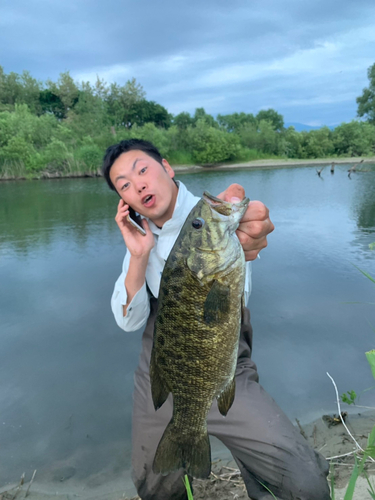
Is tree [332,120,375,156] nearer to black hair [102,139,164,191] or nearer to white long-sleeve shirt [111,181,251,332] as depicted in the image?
black hair [102,139,164,191]

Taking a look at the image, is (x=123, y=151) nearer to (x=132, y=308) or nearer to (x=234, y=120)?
(x=132, y=308)

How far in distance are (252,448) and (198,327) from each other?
2.68 feet

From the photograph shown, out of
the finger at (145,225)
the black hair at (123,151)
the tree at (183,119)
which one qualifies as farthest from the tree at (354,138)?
the finger at (145,225)

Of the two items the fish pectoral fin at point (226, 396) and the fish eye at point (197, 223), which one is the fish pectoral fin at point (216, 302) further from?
the fish pectoral fin at point (226, 396)

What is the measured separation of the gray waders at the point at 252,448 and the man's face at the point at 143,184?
1.12 metres

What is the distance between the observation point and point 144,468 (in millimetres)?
1871

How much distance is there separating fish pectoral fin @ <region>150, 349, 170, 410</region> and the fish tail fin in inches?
5.5

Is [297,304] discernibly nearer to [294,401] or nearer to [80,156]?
[294,401]

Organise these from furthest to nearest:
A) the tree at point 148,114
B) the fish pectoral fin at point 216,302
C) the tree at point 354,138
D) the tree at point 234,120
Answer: the tree at point 234,120, the tree at point 148,114, the tree at point 354,138, the fish pectoral fin at point 216,302

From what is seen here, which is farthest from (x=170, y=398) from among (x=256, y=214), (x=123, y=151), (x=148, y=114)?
(x=148, y=114)

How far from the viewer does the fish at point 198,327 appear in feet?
4.54

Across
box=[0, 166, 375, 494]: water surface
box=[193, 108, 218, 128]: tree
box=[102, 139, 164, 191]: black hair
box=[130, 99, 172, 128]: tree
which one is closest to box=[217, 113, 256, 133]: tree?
box=[193, 108, 218, 128]: tree

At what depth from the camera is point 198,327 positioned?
56.2 inches

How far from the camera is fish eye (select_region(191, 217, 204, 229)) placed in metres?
1.42
